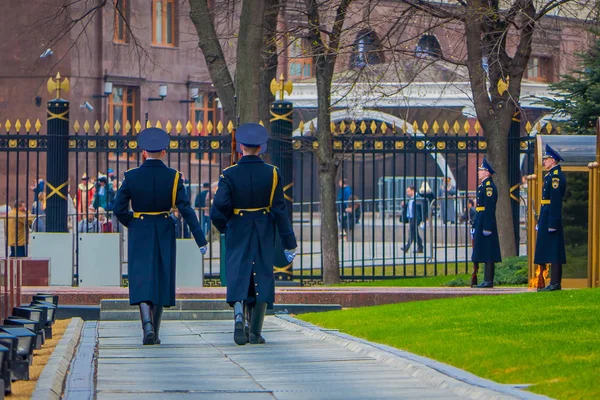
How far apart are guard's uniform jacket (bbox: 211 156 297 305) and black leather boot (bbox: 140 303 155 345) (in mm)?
744

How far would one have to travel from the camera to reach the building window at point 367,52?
18683mm

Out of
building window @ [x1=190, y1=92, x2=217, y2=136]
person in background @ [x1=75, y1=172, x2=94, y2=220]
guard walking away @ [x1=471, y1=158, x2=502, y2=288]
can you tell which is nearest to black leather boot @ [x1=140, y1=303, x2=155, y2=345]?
guard walking away @ [x1=471, y1=158, x2=502, y2=288]

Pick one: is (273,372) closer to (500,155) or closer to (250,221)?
(250,221)

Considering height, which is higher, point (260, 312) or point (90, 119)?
point (90, 119)

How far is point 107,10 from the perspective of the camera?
41469 mm

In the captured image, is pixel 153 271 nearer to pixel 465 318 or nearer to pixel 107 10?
pixel 465 318

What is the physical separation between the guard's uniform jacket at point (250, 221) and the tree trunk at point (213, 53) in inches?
343

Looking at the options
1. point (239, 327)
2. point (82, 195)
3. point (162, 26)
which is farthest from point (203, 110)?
point (239, 327)

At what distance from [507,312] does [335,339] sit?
201cm

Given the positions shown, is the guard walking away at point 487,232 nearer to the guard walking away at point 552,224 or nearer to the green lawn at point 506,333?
the guard walking away at point 552,224

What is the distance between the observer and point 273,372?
30.0 feet

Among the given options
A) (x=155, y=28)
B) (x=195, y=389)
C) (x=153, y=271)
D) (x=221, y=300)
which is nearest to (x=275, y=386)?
(x=195, y=389)

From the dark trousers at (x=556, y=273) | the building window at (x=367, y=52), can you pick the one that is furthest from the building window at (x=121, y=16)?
the dark trousers at (x=556, y=273)

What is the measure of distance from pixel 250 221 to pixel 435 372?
11.7 feet
